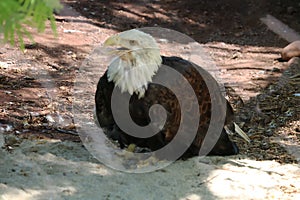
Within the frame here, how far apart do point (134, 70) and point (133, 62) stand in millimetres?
61

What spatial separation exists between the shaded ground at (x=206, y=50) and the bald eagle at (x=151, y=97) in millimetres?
272

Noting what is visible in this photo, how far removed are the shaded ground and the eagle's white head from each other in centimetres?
64

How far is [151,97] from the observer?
4.02 m

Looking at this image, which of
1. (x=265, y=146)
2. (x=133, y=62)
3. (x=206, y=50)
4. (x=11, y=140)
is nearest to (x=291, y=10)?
(x=206, y=50)

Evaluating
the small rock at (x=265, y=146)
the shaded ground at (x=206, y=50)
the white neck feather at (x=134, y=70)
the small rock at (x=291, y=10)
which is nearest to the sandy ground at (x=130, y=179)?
the shaded ground at (x=206, y=50)

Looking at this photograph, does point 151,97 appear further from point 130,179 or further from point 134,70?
point 130,179

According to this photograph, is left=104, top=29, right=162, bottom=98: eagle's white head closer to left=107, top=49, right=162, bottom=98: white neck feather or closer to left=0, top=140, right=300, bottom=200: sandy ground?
left=107, top=49, right=162, bottom=98: white neck feather

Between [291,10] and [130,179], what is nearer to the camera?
[130,179]

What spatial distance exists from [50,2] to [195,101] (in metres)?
2.38

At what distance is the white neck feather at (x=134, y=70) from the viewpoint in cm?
398

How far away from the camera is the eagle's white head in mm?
3986

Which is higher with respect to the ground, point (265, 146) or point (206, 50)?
point (206, 50)

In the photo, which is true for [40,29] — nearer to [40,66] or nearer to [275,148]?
[275,148]

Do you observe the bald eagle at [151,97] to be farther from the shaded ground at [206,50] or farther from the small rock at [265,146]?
the small rock at [265,146]
